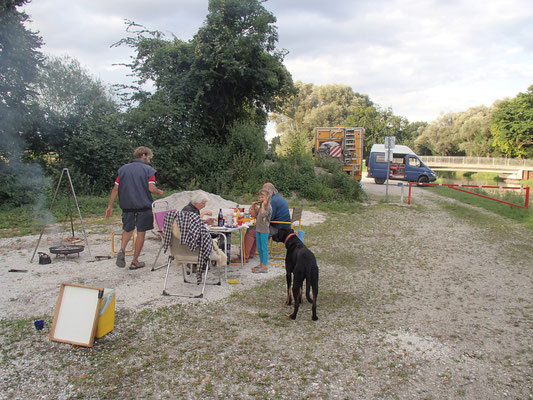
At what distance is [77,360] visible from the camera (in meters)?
3.47

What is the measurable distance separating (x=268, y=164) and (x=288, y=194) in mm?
2611

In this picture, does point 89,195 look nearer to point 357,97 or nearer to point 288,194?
point 288,194

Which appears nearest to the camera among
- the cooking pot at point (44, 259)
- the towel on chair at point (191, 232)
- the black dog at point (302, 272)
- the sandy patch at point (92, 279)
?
the black dog at point (302, 272)

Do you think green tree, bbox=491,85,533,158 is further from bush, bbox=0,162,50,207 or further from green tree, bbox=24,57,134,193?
bush, bbox=0,162,50,207

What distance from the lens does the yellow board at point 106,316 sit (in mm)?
3792

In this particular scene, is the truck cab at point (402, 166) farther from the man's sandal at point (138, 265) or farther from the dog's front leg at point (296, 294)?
the dog's front leg at point (296, 294)

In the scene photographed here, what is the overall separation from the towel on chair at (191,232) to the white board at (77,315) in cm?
139

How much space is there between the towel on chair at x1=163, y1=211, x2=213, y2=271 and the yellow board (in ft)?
4.10

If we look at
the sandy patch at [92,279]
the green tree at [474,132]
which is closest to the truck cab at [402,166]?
the sandy patch at [92,279]

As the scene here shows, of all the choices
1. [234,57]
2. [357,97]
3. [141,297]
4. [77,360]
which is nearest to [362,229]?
[141,297]

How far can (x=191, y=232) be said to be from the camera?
5016 mm

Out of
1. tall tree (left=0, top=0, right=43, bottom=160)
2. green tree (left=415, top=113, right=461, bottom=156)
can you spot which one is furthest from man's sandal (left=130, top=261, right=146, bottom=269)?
green tree (left=415, top=113, right=461, bottom=156)

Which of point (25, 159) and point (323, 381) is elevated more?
point (25, 159)

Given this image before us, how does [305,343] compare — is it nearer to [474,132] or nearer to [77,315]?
[77,315]
